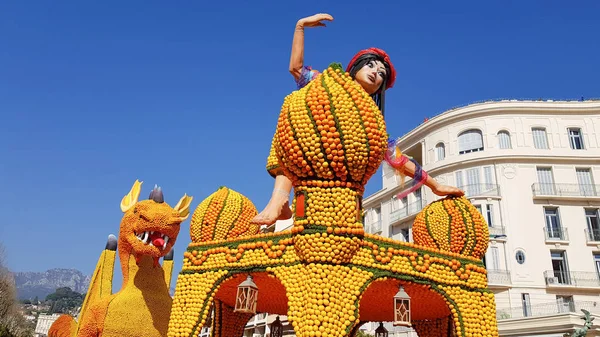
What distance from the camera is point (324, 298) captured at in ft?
24.7

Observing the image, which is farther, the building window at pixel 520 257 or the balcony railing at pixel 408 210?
the balcony railing at pixel 408 210

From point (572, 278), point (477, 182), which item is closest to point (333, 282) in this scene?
point (477, 182)

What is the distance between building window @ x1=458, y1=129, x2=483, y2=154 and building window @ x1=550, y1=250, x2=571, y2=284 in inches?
300

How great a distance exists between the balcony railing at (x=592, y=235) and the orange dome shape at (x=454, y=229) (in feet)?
75.7

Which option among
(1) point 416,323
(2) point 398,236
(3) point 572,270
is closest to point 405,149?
(2) point 398,236

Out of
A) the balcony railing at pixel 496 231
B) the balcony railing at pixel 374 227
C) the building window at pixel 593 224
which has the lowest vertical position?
the balcony railing at pixel 496 231

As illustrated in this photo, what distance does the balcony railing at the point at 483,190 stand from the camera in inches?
1196

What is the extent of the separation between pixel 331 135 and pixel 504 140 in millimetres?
26823

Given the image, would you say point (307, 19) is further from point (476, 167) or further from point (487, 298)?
point (476, 167)

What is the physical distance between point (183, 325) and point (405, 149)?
30.1 m

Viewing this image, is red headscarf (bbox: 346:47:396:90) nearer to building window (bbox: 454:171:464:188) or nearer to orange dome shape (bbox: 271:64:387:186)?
orange dome shape (bbox: 271:64:387:186)

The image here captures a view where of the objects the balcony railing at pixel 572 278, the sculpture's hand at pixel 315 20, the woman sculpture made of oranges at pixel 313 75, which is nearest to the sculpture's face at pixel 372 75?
Result: the woman sculpture made of oranges at pixel 313 75

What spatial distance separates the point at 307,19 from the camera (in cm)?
973

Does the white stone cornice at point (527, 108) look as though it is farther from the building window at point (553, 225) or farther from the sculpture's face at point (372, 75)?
the sculpture's face at point (372, 75)
